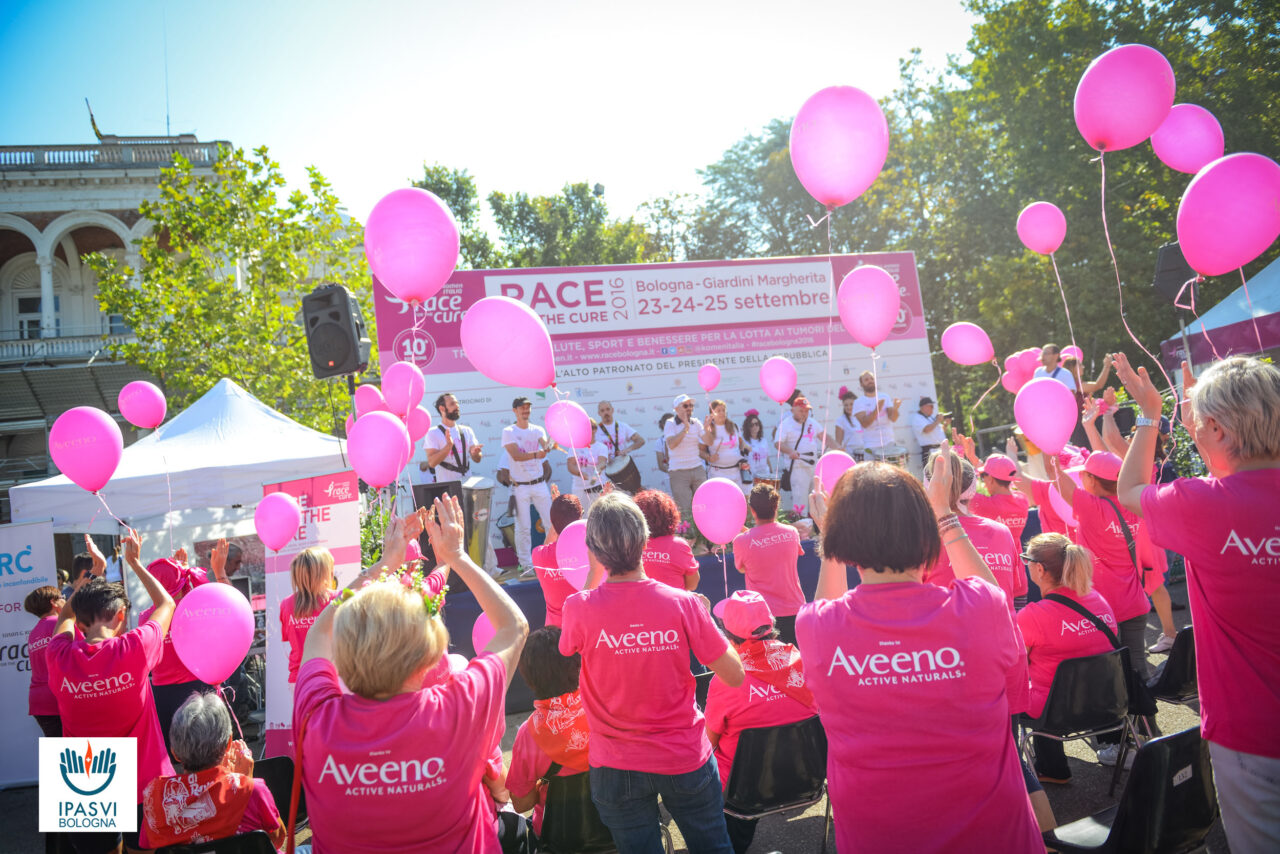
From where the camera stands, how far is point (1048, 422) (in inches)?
168

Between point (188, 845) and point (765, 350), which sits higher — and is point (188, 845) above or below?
below

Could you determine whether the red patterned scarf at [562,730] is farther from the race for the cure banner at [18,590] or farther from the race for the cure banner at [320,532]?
the race for the cure banner at [18,590]

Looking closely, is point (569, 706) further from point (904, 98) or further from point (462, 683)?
point (904, 98)

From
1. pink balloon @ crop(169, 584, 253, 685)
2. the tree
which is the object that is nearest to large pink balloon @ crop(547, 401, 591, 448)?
pink balloon @ crop(169, 584, 253, 685)

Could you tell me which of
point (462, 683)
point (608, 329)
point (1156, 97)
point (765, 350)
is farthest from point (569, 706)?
point (765, 350)

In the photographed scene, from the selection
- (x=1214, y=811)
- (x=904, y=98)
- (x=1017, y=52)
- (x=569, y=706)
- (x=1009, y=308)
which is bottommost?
(x=1214, y=811)

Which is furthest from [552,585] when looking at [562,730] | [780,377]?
[780,377]

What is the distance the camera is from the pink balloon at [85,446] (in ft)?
16.0

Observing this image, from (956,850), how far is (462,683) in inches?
42.4

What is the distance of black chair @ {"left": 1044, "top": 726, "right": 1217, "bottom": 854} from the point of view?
7.36ft

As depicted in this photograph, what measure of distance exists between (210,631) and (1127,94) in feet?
18.2

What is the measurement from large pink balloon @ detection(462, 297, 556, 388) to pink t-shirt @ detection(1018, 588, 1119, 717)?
2771 mm

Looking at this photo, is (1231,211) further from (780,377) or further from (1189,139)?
(780,377)

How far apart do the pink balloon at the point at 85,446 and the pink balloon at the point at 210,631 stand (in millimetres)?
1836
